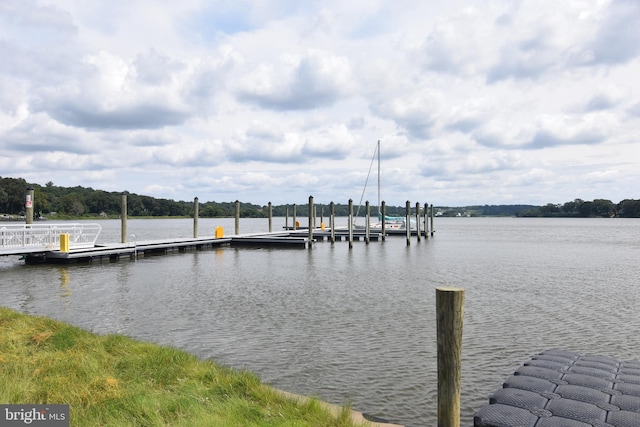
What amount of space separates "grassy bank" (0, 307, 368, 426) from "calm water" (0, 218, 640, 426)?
5.03 feet

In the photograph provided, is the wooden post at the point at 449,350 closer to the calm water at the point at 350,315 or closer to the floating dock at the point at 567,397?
the floating dock at the point at 567,397

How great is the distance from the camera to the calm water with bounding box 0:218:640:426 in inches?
321

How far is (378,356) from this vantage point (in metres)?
9.34

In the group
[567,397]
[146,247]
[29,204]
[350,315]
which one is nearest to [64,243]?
[29,204]

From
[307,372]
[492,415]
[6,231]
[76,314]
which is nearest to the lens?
[492,415]

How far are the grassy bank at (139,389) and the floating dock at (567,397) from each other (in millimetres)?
1740

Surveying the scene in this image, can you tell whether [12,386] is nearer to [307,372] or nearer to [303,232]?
[307,372]

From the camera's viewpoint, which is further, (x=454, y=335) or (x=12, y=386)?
(x=12, y=386)

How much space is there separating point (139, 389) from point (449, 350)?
3.75 meters

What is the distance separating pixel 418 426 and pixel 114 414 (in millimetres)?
3773

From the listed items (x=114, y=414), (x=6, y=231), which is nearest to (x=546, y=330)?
(x=114, y=414)

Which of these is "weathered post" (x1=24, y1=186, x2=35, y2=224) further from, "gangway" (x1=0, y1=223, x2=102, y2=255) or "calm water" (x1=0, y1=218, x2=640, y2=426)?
"calm water" (x1=0, y1=218, x2=640, y2=426)

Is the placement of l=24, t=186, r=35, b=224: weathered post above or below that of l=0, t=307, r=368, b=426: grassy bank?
above

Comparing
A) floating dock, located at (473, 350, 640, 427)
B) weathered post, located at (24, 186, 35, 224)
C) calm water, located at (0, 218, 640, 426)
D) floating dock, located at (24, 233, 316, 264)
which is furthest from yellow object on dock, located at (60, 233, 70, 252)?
floating dock, located at (473, 350, 640, 427)
